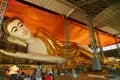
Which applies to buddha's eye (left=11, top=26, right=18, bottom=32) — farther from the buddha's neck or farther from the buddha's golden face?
the buddha's neck

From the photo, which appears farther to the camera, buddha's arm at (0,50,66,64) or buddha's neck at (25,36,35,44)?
buddha's neck at (25,36,35,44)

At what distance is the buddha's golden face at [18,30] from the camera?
10.9 feet

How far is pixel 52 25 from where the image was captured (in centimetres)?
468

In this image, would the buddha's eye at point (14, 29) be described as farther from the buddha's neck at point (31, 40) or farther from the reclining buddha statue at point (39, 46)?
the buddha's neck at point (31, 40)

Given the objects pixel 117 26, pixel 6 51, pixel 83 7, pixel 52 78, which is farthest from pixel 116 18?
pixel 6 51

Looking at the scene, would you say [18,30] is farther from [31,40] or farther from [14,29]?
[31,40]

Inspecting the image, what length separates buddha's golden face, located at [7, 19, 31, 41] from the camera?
131 inches

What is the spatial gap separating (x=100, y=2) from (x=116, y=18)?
810mm

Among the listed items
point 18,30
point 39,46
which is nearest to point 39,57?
point 39,46

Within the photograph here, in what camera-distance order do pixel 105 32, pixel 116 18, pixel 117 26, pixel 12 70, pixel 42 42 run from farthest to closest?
pixel 105 32, pixel 117 26, pixel 116 18, pixel 42 42, pixel 12 70

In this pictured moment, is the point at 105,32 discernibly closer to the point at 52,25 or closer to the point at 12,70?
the point at 52,25

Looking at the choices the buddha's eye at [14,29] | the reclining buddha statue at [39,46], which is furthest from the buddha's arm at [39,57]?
the buddha's eye at [14,29]

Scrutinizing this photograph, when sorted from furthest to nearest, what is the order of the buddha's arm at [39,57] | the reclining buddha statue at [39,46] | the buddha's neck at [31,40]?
the buddha's neck at [31,40], the reclining buddha statue at [39,46], the buddha's arm at [39,57]

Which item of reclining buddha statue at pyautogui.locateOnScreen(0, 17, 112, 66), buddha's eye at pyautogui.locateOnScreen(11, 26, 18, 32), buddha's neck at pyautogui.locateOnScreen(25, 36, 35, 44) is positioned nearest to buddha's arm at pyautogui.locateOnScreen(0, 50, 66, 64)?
reclining buddha statue at pyautogui.locateOnScreen(0, 17, 112, 66)
